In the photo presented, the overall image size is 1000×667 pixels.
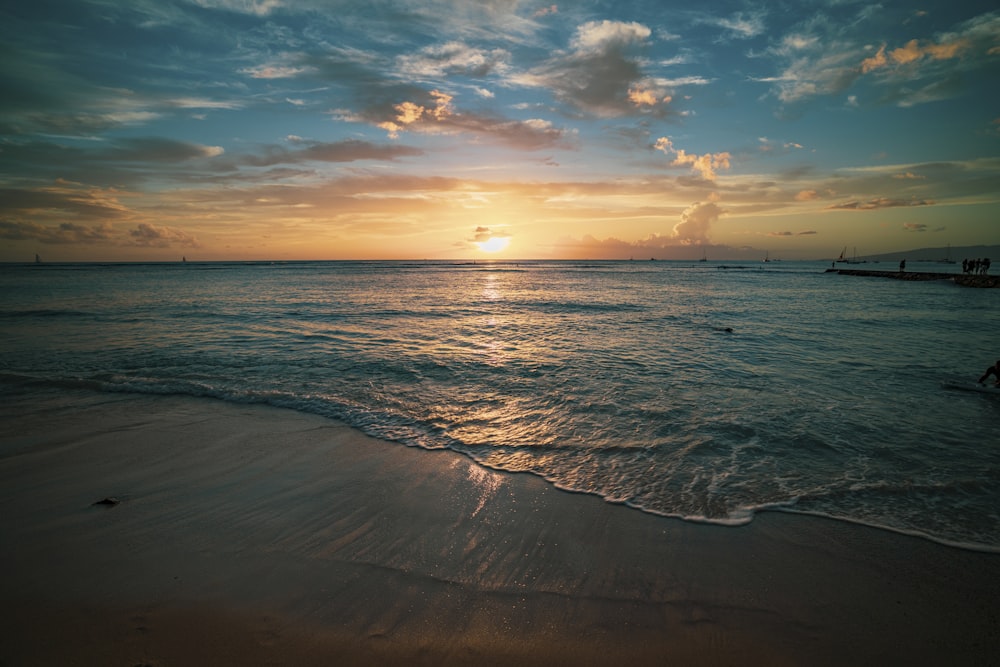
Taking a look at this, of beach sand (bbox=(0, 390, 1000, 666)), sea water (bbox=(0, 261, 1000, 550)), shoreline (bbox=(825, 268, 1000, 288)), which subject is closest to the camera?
beach sand (bbox=(0, 390, 1000, 666))

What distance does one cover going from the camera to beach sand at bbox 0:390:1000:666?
3.66 m

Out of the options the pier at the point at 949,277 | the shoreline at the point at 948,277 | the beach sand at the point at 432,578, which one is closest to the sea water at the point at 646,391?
the beach sand at the point at 432,578

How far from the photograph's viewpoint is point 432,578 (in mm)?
4469

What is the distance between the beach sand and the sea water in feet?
3.05

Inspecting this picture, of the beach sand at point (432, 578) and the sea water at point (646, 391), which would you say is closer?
the beach sand at point (432, 578)

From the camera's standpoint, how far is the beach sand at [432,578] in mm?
3662

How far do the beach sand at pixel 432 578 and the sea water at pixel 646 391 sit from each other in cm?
93

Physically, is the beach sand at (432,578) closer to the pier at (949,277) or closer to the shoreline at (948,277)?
the shoreline at (948,277)

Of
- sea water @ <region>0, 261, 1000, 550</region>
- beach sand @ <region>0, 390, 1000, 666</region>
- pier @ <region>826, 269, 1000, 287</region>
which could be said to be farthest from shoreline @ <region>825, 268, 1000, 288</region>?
beach sand @ <region>0, 390, 1000, 666</region>

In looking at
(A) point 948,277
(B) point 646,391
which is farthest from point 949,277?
(B) point 646,391

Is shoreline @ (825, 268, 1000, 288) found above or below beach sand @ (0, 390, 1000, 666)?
above

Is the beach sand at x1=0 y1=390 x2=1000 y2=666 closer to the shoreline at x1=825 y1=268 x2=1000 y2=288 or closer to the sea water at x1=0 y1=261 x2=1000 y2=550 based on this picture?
the sea water at x1=0 y1=261 x2=1000 y2=550

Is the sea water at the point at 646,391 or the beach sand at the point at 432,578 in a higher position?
the sea water at the point at 646,391

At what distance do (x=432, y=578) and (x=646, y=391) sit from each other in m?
8.35
